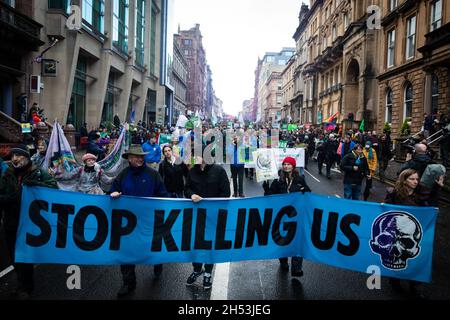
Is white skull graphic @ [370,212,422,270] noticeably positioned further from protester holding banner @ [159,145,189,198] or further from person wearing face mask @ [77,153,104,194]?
person wearing face mask @ [77,153,104,194]

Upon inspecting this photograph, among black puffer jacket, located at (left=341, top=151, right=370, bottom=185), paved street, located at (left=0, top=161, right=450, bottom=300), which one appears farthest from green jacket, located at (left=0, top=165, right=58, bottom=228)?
black puffer jacket, located at (left=341, top=151, right=370, bottom=185)

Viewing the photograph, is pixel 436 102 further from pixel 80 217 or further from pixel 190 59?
pixel 190 59

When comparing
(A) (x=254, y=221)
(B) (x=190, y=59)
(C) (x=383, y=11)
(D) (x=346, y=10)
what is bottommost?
(A) (x=254, y=221)

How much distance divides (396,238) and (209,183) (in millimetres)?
2554

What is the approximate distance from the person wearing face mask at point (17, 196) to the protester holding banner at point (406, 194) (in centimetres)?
474

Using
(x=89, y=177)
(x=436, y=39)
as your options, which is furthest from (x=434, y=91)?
(x=89, y=177)

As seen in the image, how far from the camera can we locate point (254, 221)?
206 inches

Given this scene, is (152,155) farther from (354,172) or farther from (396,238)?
(396,238)

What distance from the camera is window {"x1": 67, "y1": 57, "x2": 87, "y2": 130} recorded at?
2581cm

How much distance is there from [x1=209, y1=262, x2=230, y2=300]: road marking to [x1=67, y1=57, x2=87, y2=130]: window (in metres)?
21.7

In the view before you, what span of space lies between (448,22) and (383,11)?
42.8ft
